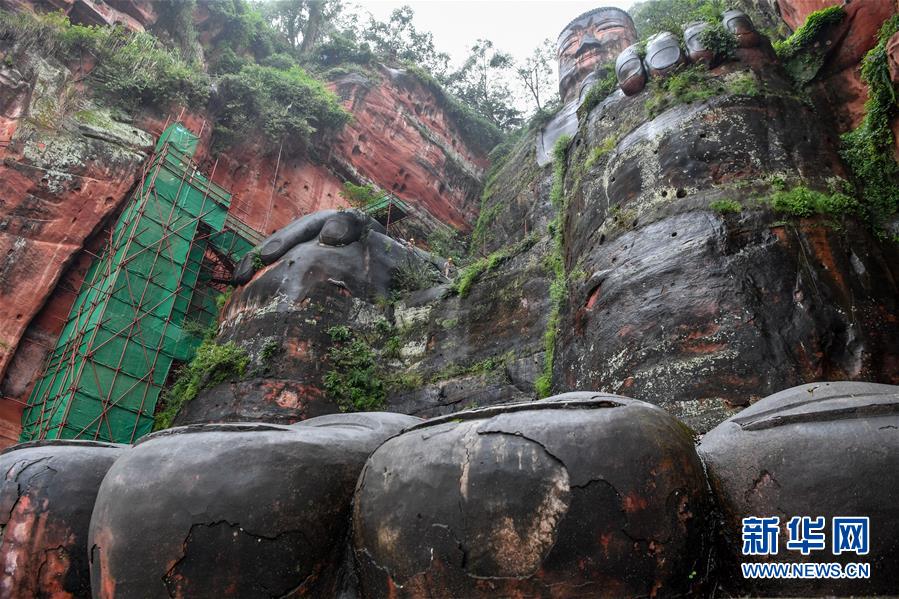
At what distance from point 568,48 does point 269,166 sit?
1387 cm

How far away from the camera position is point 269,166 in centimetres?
1883

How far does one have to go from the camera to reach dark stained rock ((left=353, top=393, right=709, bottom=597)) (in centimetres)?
239

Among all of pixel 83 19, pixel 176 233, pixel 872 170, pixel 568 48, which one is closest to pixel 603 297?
pixel 872 170

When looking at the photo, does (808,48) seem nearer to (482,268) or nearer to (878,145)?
(878,145)

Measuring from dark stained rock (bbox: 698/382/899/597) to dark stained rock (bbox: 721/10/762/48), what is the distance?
22.2ft

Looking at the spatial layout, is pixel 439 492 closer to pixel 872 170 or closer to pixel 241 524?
pixel 241 524

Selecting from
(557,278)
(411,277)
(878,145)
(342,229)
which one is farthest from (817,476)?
(342,229)

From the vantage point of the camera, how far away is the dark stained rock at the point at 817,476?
228 centimetres

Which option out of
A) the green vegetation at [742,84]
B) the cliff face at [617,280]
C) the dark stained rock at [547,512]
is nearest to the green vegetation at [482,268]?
the cliff face at [617,280]

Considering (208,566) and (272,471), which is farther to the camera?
(272,471)

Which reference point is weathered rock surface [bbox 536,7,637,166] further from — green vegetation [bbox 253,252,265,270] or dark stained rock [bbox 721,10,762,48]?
dark stained rock [bbox 721,10,762,48]

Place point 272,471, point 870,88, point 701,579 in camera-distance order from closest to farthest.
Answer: point 701,579 < point 272,471 < point 870,88

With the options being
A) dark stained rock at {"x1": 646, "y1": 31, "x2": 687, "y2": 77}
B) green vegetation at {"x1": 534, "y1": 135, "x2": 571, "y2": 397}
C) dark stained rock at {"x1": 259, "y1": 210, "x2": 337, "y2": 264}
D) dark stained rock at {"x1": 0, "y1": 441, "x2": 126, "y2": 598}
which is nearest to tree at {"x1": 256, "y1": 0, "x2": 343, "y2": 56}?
dark stained rock at {"x1": 259, "y1": 210, "x2": 337, "y2": 264}

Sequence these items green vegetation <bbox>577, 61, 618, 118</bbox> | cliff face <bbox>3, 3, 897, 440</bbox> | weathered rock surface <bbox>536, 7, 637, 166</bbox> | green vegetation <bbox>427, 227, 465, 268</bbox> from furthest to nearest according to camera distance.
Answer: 1. weathered rock surface <bbox>536, 7, 637, 166</bbox>
2. green vegetation <bbox>427, 227, 465, 268</bbox>
3. green vegetation <bbox>577, 61, 618, 118</bbox>
4. cliff face <bbox>3, 3, 897, 440</bbox>
